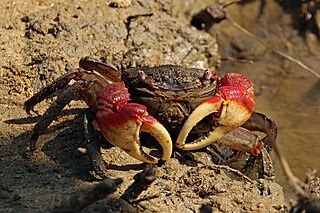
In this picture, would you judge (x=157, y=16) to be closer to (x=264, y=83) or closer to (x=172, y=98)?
(x=264, y=83)

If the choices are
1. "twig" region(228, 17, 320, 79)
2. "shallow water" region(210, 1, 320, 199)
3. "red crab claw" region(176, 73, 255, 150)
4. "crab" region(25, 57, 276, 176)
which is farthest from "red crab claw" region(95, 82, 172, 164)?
"twig" region(228, 17, 320, 79)

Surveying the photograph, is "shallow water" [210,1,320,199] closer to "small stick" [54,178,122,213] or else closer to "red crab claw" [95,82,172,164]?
"red crab claw" [95,82,172,164]

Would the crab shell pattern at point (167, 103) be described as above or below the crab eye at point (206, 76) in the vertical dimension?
below

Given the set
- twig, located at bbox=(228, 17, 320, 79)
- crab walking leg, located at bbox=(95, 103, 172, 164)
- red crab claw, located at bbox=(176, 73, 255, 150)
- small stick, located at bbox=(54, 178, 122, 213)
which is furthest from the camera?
twig, located at bbox=(228, 17, 320, 79)

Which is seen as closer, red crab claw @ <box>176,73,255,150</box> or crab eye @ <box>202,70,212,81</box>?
red crab claw @ <box>176,73,255,150</box>

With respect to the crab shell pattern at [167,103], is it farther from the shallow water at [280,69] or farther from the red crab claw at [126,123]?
the shallow water at [280,69]

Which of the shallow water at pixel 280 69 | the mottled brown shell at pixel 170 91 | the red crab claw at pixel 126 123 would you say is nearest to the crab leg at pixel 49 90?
the mottled brown shell at pixel 170 91

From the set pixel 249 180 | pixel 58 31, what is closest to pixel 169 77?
pixel 249 180
